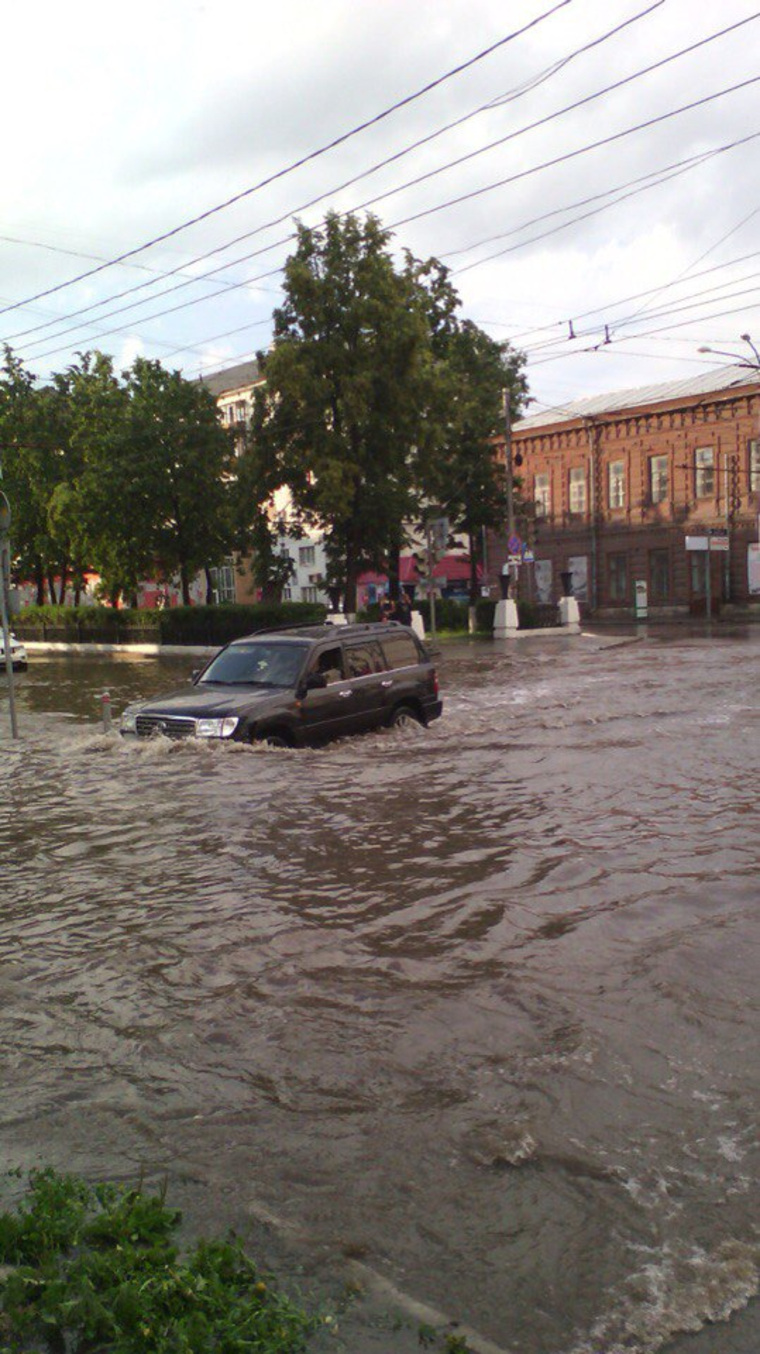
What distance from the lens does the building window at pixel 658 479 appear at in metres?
54.8

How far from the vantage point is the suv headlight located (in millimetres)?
12258

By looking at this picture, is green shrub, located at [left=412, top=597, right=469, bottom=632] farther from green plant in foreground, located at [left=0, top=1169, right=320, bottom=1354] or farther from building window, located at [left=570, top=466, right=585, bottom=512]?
green plant in foreground, located at [left=0, top=1169, right=320, bottom=1354]

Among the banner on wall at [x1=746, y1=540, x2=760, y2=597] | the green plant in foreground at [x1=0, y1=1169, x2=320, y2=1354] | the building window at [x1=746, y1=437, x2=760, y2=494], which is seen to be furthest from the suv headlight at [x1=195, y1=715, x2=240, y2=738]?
the building window at [x1=746, y1=437, x2=760, y2=494]

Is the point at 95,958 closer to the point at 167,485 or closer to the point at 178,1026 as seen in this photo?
the point at 178,1026

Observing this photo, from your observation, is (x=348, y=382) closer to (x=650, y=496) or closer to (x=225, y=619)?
(x=225, y=619)

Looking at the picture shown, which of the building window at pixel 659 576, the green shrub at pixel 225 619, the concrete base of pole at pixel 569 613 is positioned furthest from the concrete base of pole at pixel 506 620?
the building window at pixel 659 576

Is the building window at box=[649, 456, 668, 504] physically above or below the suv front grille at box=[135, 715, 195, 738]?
above

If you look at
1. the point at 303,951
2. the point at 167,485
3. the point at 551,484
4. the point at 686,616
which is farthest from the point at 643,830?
the point at 551,484

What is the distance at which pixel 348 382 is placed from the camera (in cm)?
3488

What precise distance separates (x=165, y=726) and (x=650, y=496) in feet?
152

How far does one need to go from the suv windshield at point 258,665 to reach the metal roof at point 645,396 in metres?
40.0

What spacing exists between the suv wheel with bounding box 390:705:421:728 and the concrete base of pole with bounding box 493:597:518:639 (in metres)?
25.8

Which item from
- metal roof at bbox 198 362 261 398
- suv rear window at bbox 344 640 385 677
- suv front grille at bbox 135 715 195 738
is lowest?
suv front grille at bbox 135 715 195 738

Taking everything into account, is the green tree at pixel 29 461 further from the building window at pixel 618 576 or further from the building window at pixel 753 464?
the building window at pixel 753 464
